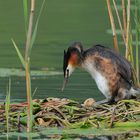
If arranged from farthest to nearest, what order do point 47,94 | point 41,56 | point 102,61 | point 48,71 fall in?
point 41,56
point 48,71
point 47,94
point 102,61

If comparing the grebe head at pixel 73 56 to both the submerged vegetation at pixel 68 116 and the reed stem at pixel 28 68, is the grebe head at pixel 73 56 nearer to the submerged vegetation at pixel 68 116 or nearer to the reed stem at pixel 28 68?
the submerged vegetation at pixel 68 116

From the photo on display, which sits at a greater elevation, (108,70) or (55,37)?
(55,37)

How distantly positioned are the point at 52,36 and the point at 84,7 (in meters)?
4.91

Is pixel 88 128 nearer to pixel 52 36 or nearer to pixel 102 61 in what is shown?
pixel 102 61

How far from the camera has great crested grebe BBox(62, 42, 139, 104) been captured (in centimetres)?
1126

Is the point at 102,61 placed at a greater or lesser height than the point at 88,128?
greater

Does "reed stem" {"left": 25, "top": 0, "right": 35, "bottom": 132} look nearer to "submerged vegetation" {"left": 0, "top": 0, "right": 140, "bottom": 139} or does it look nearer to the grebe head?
Answer: "submerged vegetation" {"left": 0, "top": 0, "right": 140, "bottom": 139}

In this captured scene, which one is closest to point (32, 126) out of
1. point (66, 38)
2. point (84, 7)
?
point (66, 38)

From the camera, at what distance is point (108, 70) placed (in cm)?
1127

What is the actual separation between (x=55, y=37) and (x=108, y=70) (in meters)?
8.59

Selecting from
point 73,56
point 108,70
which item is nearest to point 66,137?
point 108,70

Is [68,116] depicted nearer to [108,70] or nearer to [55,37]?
[108,70]

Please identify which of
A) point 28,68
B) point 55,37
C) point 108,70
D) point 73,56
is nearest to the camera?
point 28,68

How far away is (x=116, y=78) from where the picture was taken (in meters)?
11.3
